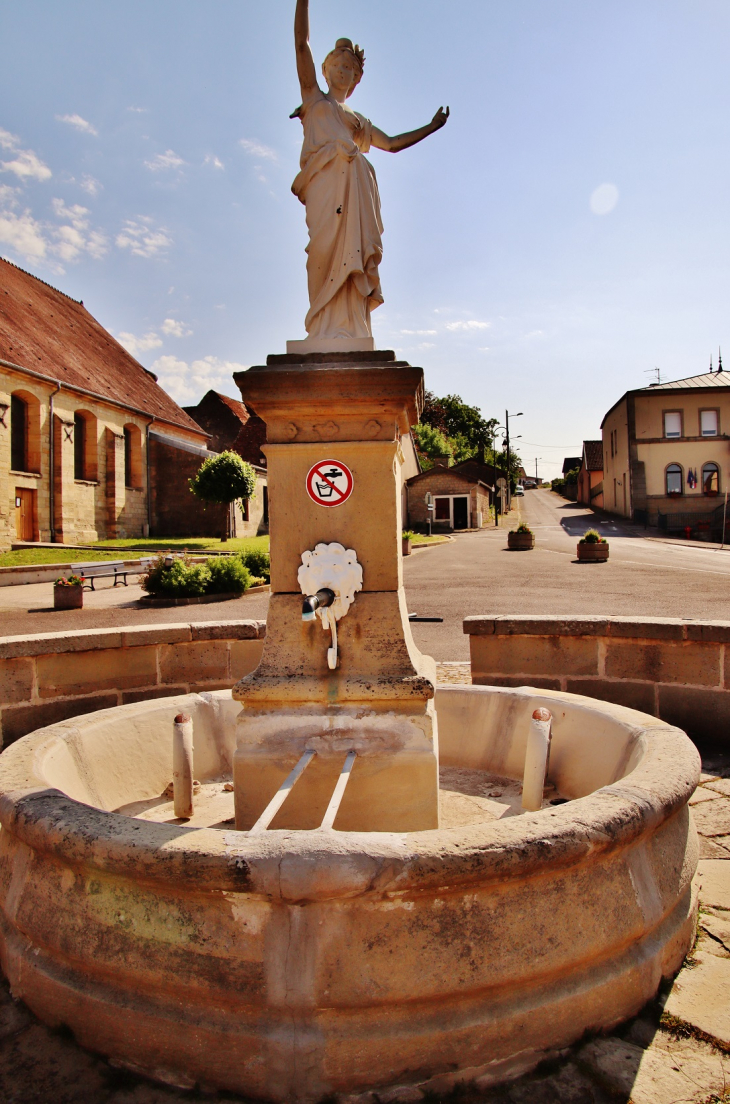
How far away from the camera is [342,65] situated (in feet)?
11.2

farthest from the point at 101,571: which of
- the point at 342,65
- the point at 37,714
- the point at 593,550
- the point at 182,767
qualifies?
the point at 342,65

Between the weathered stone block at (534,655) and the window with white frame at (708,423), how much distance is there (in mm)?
40825

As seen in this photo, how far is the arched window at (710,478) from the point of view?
130 ft

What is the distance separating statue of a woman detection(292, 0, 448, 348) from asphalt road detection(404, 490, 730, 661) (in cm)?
529

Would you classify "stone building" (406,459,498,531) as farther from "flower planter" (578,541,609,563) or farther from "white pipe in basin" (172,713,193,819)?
"white pipe in basin" (172,713,193,819)

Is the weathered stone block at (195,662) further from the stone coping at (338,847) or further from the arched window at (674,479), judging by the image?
the arched window at (674,479)

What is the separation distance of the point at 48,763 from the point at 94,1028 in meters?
1.26

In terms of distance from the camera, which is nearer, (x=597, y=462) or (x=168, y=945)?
(x=168, y=945)

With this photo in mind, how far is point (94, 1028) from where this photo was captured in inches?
73.0

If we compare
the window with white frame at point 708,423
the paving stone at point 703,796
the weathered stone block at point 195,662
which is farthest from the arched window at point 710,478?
the weathered stone block at point 195,662

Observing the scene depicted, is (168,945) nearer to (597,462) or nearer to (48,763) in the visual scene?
(48,763)

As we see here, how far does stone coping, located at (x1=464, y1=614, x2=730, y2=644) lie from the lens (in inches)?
166

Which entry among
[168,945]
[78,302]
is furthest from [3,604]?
[78,302]

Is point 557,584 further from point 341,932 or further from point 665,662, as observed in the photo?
point 341,932
